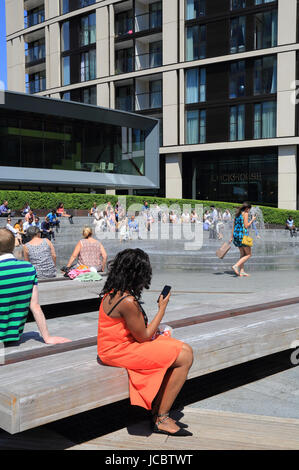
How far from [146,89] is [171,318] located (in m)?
37.1

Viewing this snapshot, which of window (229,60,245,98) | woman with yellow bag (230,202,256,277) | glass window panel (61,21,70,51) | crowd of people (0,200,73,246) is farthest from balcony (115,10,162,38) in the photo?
woman with yellow bag (230,202,256,277)

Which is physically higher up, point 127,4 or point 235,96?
point 127,4

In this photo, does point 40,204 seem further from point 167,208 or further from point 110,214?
point 167,208

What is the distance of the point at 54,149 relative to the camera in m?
32.6

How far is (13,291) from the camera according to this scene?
3725mm

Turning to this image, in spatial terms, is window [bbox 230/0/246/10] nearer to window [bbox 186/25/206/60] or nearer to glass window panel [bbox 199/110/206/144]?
window [bbox 186/25/206/60]

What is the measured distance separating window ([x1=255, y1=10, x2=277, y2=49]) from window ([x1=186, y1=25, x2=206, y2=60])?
407 centimetres

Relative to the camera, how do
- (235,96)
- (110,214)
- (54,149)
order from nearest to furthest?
1. (110,214)
2. (54,149)
3. (235,96)

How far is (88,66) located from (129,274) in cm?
4098

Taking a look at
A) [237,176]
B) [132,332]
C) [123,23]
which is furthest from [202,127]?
[132,332]

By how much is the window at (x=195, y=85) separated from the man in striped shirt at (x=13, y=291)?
34.8 meters

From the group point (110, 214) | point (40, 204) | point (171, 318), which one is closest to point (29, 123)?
point (40, 204)

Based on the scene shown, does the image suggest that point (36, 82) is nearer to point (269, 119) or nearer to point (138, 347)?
point (269, 119)

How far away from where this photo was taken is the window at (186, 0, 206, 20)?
3569 cm
